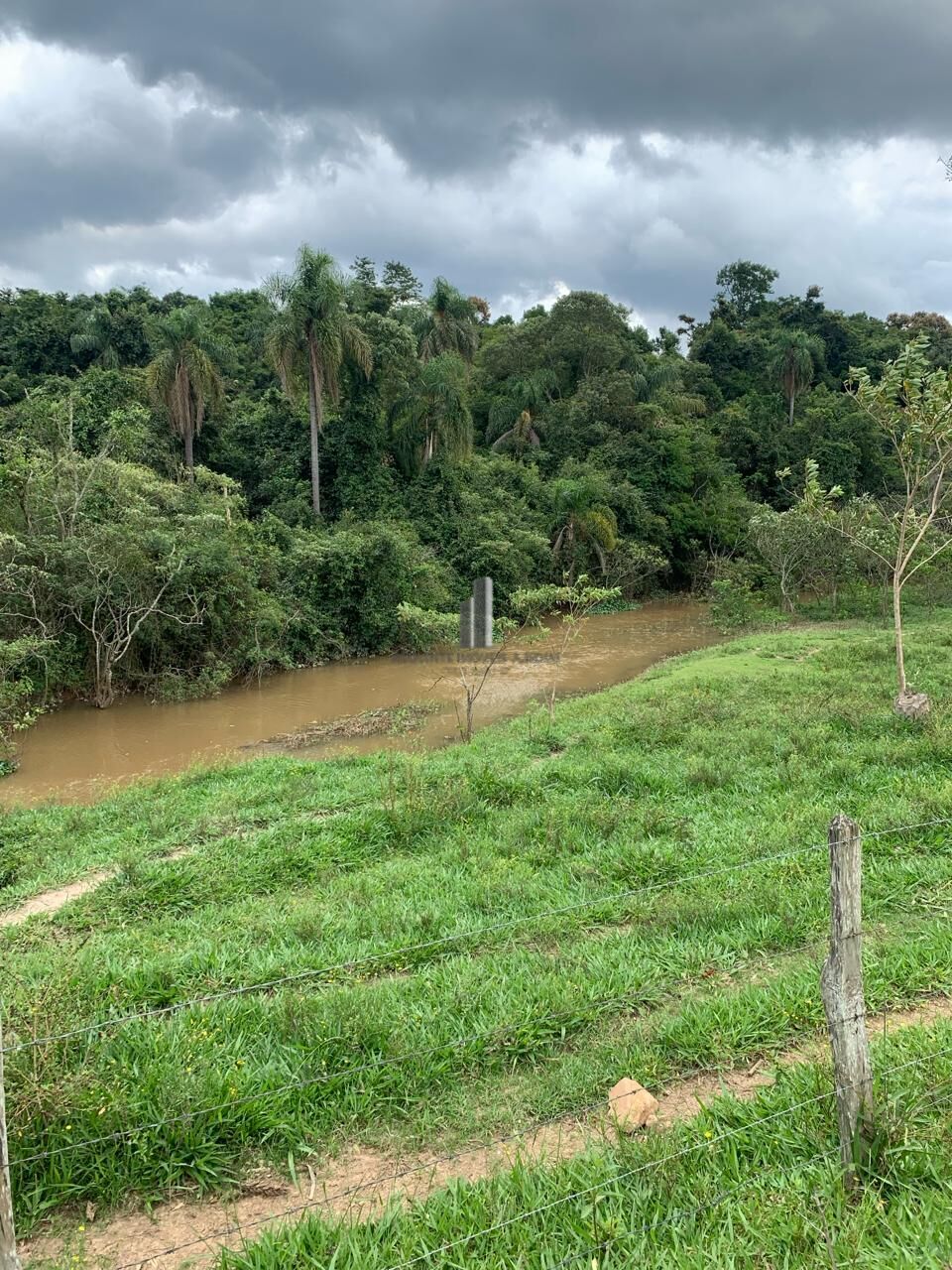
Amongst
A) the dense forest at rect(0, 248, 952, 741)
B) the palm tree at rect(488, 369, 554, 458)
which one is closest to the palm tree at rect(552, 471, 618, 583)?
the dense forest at rect(0, 248, 952, 741)

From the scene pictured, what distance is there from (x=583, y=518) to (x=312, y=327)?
1187cm

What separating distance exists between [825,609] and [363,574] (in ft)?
49.9

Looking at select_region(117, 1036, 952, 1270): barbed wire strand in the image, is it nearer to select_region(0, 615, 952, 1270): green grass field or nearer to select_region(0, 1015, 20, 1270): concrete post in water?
→ select_region(0, 615, 952, 1270): green grass field

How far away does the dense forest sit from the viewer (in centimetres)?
1653

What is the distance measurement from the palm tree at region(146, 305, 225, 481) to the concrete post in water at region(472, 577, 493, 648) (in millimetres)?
20093

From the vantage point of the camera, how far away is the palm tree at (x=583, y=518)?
3014 centimetres

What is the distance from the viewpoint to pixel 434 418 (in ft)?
93.2

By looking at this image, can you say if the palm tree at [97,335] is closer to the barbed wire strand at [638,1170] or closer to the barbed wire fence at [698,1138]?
the barbed wire fence at [698,1138]

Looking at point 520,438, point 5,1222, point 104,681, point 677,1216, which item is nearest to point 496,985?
point 677,1216

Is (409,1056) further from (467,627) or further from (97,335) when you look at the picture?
(97,335)

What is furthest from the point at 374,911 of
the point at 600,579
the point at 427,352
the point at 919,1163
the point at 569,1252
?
the point at 427,352

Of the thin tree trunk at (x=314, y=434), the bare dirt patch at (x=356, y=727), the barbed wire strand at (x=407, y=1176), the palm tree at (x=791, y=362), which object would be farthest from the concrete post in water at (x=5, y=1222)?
the palm tree at (x=791, y=362)

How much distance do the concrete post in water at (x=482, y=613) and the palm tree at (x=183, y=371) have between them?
65.9 feet

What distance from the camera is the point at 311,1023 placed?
12.4ft
